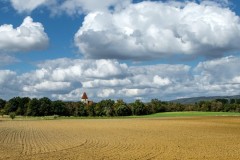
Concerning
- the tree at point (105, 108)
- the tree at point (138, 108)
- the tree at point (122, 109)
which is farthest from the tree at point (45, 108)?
the tree at point (138, 108)

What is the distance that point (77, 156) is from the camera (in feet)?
72.6

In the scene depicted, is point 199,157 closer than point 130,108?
Yes

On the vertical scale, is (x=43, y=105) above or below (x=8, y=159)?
above

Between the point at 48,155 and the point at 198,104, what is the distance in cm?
16798

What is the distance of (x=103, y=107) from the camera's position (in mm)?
164500

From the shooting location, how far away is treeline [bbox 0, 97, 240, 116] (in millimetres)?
160125

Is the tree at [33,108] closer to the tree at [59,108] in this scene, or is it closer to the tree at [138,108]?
the tree at [59,108]

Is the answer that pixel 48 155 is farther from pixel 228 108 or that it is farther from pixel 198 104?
pixel 198 104

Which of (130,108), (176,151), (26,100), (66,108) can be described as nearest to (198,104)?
(130,108)

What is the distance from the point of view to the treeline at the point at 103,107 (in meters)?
160

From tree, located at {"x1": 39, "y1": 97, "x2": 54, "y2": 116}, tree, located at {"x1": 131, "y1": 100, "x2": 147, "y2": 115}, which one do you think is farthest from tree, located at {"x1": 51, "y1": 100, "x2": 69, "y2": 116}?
tree, located at {"x1": 131, "y1": 100, "x2": 147, "y2": 115}

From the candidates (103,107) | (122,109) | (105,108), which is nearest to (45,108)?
(103,107)

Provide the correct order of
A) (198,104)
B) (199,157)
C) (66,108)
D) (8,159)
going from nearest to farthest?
(8,159) < (199,157) < (66,108) < (198,104)

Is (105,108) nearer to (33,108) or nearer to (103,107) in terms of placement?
(103,107)
